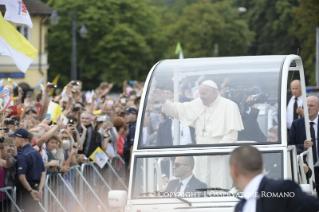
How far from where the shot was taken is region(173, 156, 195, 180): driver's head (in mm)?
6977

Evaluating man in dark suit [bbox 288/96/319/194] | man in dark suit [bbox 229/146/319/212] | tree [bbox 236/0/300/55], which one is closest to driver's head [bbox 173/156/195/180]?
man in dark suit [bbox 288/96/319/194]

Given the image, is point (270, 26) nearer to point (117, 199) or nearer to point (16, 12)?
point (16, 12)

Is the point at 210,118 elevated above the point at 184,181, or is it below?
above

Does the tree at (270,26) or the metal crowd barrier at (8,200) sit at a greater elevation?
the tree at (270,26)

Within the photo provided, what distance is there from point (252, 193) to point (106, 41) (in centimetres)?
5635

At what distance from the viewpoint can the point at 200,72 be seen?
7723 mm

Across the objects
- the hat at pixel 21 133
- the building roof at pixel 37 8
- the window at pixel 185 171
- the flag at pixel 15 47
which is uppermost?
the building roof at pixel 37 8

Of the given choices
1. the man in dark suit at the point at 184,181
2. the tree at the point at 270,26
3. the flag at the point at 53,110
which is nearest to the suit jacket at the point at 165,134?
the man in dark suit at the point at 184,181

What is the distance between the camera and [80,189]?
1179 centimetres

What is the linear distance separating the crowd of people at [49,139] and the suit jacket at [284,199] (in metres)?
5.04

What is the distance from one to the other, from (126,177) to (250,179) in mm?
10208

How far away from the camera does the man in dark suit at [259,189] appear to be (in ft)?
14.0

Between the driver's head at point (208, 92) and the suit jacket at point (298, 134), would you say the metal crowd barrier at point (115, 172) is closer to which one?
the suit jacket at point (298, 134)

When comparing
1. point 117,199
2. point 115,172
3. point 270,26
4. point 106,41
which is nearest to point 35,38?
point 106,41
